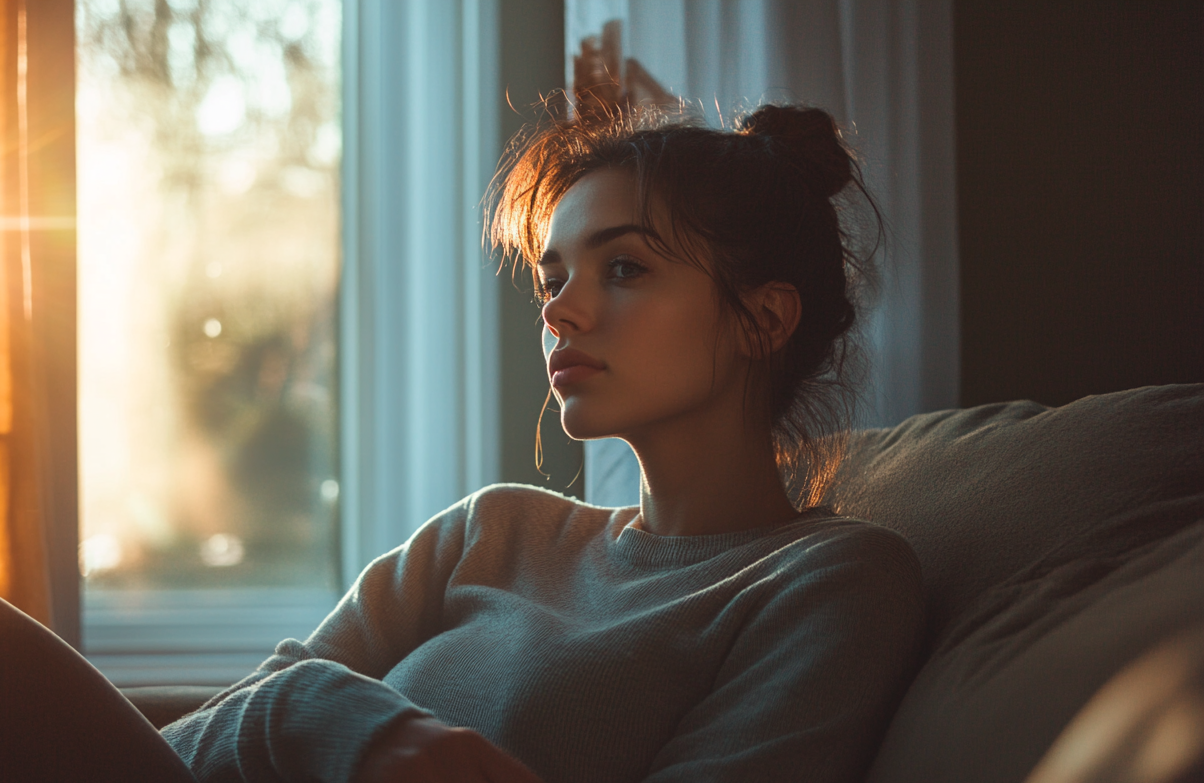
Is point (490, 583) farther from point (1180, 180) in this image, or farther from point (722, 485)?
point (1180, 180)

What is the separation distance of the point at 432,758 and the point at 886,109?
1643mm

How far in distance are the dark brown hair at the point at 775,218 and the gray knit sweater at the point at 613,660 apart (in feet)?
0.69

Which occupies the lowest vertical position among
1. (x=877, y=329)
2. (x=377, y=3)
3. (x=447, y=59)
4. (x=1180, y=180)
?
(x=877, y=329)

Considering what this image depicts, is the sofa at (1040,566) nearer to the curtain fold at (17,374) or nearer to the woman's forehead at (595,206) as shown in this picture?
the woman's forehead at (595,206)

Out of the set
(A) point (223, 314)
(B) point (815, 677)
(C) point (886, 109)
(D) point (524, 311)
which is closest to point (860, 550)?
(B) point (815, 677)

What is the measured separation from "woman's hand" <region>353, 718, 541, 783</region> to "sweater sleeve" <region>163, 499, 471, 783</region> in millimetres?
11

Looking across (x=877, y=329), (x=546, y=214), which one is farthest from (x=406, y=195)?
(x=877, y=329)

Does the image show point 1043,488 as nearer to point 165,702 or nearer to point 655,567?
point 655,567

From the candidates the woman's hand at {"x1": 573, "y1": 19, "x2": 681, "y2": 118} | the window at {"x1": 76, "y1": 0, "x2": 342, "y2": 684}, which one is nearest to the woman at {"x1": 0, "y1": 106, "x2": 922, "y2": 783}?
the woman's hand at {"x1": 573, "y1": 19, "x2": 681, "y2": 118}

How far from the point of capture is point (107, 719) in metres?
0.77

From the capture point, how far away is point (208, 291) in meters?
2.25

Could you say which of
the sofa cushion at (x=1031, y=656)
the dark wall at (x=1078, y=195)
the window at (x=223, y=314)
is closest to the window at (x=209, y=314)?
the window at (x=223, y=314)

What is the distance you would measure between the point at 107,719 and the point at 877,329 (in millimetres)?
1496

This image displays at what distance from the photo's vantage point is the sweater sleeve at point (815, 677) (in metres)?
0.68
